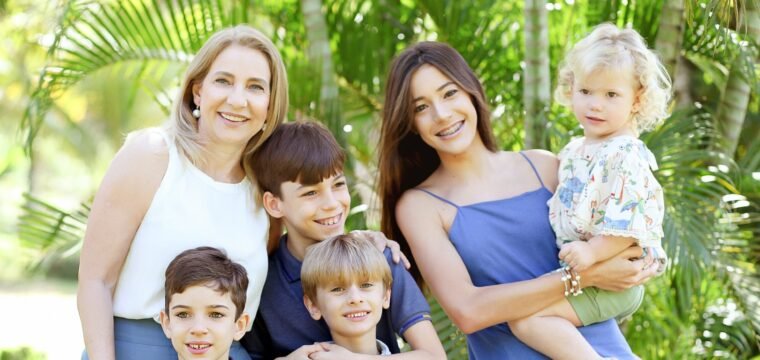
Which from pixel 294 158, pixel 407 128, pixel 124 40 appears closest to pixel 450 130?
pixel 407 128

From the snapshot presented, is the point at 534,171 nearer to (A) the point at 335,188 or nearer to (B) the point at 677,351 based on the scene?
(A) the point at 335,188

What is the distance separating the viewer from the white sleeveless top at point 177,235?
310 centimetres

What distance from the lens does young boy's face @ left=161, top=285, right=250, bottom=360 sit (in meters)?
2.99

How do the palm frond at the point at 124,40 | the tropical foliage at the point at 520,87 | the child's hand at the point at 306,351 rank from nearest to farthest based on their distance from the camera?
the child's hand at the point at 306,351
the tropical foliage at the point at 520,87
the palm frond at the point at 124,40

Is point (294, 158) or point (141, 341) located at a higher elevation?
point (294, 158)

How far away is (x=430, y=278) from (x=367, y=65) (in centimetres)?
247

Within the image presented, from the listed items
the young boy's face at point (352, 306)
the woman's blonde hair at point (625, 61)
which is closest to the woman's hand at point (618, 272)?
the woman's blonde hair at point (625, 61)

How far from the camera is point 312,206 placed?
129 inches

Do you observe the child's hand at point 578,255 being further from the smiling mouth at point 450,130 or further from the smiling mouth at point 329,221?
the smiling mouth at point 329,221

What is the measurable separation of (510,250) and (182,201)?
3.89 ft

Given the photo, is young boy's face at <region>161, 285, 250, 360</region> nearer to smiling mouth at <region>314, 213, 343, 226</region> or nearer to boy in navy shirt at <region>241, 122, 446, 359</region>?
boy in navy shirt at <region>241, 122, 446, 359</region>

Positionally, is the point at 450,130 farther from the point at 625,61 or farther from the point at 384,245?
the point at 625,61

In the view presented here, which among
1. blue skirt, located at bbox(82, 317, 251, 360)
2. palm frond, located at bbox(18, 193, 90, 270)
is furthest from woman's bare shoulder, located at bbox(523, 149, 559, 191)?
palm frond, located at bbox(18, 193, 90, 270)

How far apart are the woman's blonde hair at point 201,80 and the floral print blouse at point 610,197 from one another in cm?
106
